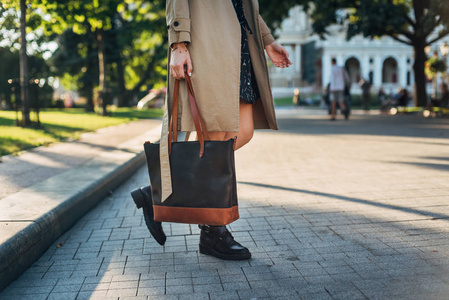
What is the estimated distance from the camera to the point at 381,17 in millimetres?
17781

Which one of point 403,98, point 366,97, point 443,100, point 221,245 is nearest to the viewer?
point 221,245

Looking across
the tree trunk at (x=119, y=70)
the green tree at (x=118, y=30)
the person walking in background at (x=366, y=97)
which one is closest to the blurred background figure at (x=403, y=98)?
the person walking in background at (x=366, y=97)

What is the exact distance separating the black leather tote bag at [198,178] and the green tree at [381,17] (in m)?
16.1

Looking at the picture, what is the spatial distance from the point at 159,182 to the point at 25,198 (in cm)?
177

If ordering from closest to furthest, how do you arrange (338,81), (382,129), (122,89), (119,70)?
(382,129), (338,81), (119,70), (122,89)

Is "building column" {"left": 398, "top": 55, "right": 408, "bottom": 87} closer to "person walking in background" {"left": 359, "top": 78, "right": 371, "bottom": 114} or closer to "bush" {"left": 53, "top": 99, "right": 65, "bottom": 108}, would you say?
"bush" {"left": 53, "top": 99, "right": 65, "bottom": 108}

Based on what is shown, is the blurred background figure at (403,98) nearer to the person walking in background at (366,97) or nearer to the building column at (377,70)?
the person walking in background at (366,97)

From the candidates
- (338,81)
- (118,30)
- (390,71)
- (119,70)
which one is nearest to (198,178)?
(338,81)

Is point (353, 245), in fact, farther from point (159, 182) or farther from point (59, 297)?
point (59, 297)

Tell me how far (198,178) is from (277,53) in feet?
3.82

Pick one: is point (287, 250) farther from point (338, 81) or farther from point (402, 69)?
point (402, 69)

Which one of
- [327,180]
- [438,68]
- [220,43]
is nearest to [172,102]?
[220,43]

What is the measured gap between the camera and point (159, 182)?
3.14 meters

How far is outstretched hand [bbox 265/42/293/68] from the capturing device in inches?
143
